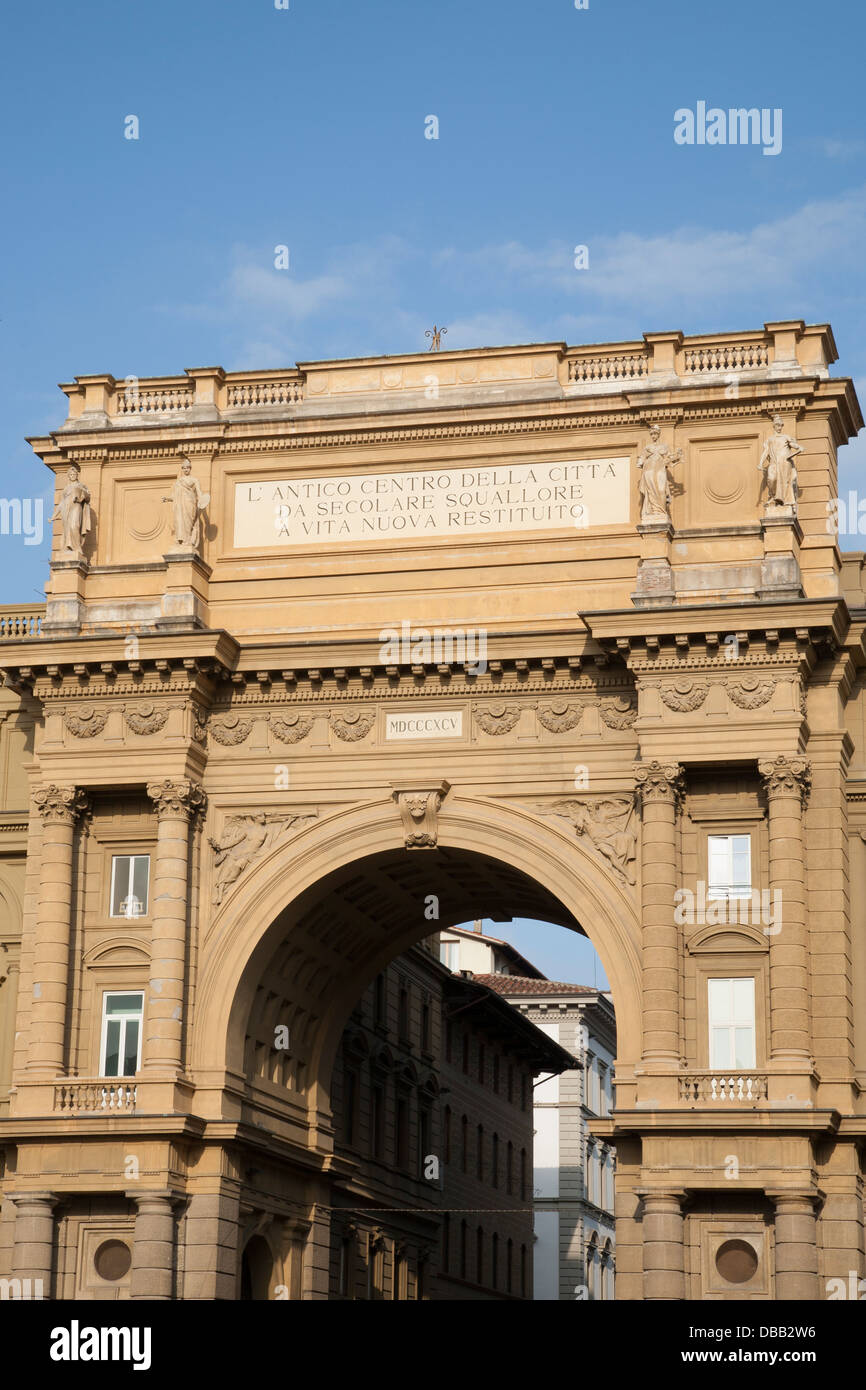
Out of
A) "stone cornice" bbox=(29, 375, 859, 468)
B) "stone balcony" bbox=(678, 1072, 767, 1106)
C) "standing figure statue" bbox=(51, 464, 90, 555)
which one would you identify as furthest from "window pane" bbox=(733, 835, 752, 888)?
"standing figure statue" bbox=(51, 464, 90, 555)

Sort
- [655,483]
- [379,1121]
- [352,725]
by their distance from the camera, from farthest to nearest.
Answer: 1. [379,1121]
2. [352,725]
3. [655,483]

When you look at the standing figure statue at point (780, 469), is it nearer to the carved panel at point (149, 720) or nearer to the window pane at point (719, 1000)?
the window pane at point (719, 1000)

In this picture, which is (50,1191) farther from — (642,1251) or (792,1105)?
(792,1105)

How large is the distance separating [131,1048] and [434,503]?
1267 centimetres

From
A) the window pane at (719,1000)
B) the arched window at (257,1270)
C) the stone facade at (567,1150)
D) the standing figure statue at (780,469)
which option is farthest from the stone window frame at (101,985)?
the stone facade at (567,1150)

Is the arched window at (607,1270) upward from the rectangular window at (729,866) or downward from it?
downward

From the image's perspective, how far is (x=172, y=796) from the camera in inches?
1699

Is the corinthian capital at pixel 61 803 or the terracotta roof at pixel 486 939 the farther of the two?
the terracotta roof at pixel 486 939

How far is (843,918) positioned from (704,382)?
11040 mm

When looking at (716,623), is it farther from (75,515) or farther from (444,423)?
(75,515)

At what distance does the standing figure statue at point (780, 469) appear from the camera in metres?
42.3

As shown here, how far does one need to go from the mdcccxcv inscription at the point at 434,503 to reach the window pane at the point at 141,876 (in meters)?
6.94

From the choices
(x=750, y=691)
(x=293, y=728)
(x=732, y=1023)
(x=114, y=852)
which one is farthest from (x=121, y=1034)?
(x=750, y=691)
